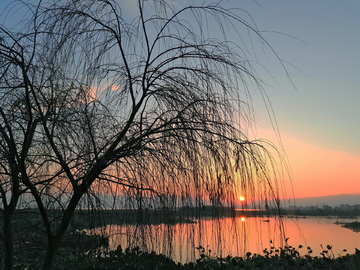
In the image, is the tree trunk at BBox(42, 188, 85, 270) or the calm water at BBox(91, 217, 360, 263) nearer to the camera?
the calm water at BBox(91, 217, 360, 263)

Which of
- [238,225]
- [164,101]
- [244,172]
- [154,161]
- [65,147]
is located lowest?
[238,225]

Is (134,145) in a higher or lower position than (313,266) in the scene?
higher

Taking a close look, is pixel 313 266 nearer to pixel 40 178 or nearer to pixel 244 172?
pixel 244 172

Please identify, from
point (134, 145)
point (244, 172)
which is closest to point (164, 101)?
point (134, 145)

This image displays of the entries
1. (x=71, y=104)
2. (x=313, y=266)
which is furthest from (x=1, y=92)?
(x=313, y=266)

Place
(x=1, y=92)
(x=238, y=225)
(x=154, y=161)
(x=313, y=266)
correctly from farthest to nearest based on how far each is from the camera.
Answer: (x=313, y=266) < (x=1, y=92) < (x=154, y=161) < (x=238, y=225)

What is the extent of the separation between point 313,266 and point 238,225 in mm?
4813

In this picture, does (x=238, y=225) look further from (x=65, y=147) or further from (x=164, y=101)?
(x=65, y=147)

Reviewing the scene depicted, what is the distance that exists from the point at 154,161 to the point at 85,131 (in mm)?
702

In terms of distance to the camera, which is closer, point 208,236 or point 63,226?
point 208,236

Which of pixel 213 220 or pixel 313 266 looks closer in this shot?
pixel 213 220

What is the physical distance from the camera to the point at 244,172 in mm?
1543

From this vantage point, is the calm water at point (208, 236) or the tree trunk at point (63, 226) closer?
the calm water at point (208, 236)

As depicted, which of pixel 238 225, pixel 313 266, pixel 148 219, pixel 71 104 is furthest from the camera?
pixel 313 266
